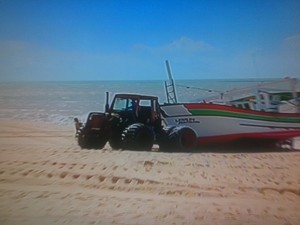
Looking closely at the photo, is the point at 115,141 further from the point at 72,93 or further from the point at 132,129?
the point at 72,93

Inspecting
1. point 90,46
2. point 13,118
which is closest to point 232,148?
point 90,46

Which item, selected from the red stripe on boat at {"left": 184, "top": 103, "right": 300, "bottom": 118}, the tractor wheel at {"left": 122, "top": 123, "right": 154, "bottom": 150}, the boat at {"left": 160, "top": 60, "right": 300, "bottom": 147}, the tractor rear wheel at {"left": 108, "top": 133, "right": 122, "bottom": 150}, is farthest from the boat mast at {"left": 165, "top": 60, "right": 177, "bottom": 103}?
the tractor rear wheel at {"left": 108, "top": 133, "right": 122, "bottom": 150}

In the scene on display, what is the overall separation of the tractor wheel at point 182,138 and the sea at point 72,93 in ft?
0.56

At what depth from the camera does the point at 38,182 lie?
72.6 inches

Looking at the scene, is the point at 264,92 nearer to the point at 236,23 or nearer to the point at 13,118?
the point at 236,23

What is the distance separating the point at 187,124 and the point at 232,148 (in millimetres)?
263

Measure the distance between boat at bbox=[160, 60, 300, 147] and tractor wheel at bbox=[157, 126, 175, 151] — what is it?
3cm

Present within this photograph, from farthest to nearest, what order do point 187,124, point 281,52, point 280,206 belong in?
1. point 187,124
2. point 281,52
3. point 280,206

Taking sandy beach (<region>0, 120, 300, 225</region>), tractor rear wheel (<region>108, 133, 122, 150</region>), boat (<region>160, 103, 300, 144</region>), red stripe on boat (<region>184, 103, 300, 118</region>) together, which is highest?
red stripe on boat (<region>184, 103, 300, 118</region>)

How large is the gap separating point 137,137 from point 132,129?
53 millimetres

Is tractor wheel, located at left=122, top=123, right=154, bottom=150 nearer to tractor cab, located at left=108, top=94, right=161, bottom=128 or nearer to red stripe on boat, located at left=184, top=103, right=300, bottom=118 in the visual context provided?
tractor cab, located at left=108, top=94, right=161, bottom=128

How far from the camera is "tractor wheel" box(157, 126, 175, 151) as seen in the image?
6.64 feet

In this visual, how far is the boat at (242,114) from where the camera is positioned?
1.93 meters

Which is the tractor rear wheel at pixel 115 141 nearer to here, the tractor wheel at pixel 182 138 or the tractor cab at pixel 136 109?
the tractor cab at pixel 136 109
